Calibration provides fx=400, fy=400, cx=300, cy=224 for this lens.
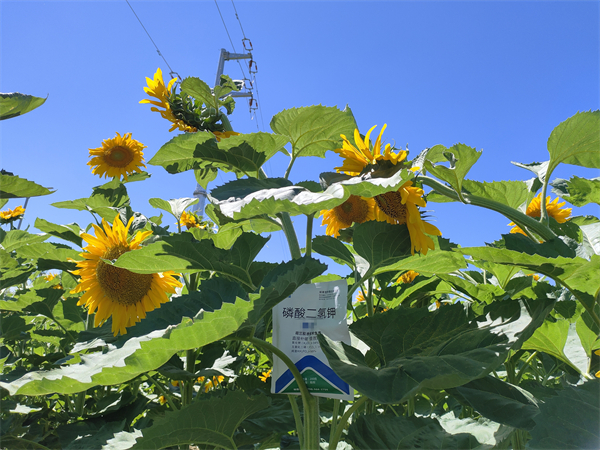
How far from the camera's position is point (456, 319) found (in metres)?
0.91

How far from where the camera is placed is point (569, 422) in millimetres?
707

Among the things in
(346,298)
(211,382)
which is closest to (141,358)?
(346,298)

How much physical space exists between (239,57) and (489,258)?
11.4m

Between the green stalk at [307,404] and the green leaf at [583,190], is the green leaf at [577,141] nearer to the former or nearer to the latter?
the green leaf at [583,190]

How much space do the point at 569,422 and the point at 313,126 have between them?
0.92 m

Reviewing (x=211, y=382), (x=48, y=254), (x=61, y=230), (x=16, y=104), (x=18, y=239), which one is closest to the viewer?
(x=16, y=104)

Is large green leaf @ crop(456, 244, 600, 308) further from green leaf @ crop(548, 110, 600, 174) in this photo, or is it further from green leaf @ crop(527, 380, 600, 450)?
green leaf @ crop(548, 110, 600, 174)

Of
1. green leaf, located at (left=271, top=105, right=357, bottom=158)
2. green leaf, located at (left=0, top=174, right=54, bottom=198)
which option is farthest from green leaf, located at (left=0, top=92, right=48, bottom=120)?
green leaf, located at (left=271, top=105, right=357, bottom=158)

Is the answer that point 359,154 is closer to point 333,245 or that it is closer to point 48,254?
point 333,245

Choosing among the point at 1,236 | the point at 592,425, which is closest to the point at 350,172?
the point at 592,425

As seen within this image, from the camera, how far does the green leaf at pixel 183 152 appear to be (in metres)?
1.11

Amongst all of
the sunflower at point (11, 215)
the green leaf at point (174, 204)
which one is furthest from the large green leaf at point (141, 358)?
the sunflower at point (11, 215)

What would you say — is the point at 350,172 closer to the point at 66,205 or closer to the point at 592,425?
the point at 592,425

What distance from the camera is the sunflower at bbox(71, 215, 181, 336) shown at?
4.83 ft
